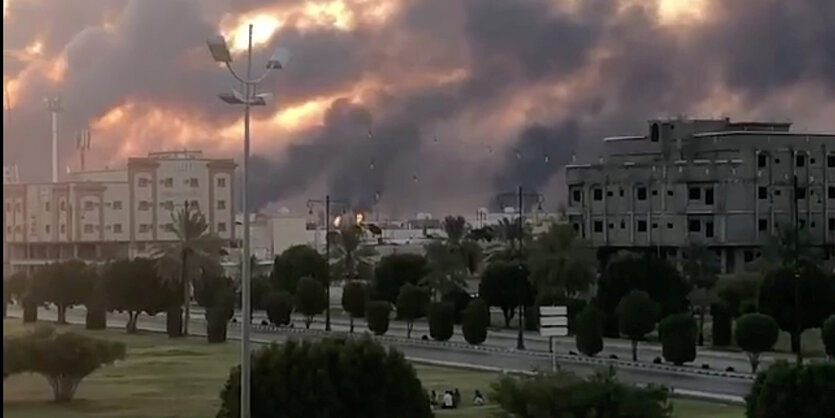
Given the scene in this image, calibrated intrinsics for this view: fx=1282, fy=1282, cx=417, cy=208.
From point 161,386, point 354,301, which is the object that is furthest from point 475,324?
point 161,386

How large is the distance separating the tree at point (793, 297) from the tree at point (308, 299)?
6.30 m

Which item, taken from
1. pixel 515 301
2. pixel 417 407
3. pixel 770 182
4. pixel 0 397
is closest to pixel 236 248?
pixel 515 301

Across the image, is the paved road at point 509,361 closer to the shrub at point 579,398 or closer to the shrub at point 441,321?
the shrub at point 441,321

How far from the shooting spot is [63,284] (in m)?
13.4

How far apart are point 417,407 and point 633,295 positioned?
926 centimetres

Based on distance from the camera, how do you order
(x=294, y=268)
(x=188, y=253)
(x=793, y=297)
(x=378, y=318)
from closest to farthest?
(x=188, y=253)
(x=793, y=297)
(x=378, y=318)
(x=294, y=268)

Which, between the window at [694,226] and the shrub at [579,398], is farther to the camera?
the window at [694,226]

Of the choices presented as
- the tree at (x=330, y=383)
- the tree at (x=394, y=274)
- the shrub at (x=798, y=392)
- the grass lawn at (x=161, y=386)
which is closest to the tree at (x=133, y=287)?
the grass lawn at (x=161, y=386)

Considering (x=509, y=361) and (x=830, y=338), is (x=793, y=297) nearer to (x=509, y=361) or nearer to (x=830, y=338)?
(x=830, y=338)

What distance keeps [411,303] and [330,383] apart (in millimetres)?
11764

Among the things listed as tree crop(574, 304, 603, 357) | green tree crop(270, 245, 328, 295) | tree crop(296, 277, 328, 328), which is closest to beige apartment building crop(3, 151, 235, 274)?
tree crop(296, 277, 328, 328)

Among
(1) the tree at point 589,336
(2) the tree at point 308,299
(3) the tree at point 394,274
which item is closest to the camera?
(1) the tree at point 589,336

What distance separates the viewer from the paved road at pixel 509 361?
482 inches

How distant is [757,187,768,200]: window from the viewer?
23.9 metres
